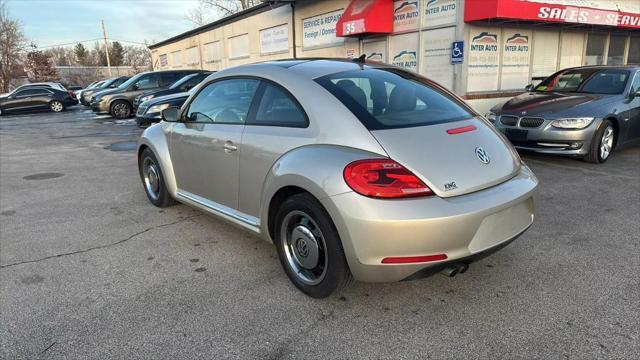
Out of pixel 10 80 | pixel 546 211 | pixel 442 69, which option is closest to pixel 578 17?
pixel 442 69

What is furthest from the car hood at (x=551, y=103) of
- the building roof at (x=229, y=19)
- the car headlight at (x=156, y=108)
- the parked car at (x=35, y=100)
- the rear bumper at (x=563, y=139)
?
the parked car at (x=35, y=100)

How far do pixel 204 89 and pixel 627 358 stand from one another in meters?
3.73

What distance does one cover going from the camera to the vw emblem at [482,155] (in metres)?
2.74

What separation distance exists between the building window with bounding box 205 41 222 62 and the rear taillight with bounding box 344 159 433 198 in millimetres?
24713

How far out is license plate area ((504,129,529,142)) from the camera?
6.79 metres

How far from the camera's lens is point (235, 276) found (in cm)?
332

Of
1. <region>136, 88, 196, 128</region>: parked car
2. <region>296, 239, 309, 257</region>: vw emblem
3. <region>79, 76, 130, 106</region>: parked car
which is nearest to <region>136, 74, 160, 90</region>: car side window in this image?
<region>79, 76, 130, 106</region>: parked car

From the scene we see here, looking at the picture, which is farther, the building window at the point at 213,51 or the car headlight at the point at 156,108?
the building window at the point at 213,51

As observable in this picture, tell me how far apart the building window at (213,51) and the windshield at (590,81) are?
20.7 meters

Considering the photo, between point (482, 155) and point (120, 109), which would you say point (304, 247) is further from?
point (120, 109)

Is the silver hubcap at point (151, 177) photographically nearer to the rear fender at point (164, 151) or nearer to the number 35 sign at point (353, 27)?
the rear fender at point (164, 151)

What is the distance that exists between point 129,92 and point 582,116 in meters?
15.2

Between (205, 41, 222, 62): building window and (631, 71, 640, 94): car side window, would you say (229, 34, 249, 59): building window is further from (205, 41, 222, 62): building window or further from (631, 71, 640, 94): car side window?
(631, 71, 640, 94): car side window

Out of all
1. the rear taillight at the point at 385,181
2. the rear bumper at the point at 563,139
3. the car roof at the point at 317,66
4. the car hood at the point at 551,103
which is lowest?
the rear bumper at the point at 563,139
